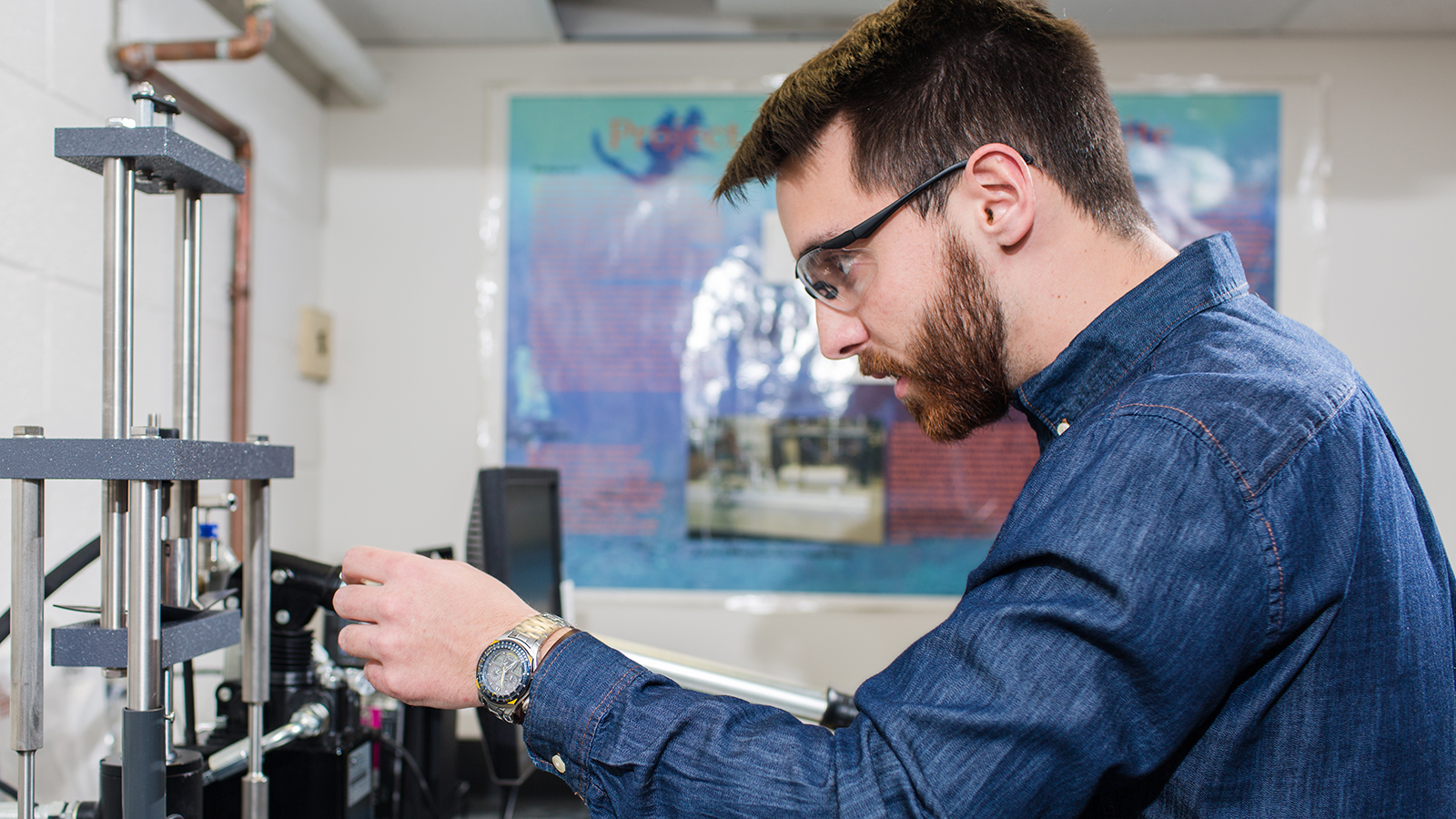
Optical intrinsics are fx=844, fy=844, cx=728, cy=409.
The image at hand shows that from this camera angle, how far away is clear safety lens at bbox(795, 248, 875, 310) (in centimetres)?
85

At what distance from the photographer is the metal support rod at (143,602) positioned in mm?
656

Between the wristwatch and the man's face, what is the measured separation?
43cm

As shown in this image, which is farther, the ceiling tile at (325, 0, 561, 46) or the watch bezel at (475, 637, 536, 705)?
the ceiling tile at (325, 0, 561, 46)

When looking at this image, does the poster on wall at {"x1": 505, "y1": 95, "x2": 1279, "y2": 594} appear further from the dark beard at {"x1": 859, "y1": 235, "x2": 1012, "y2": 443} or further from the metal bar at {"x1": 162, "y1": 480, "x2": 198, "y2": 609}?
the metal bar at {"x1": 162, "y1": 480, "x2": 198, "y2": 609}

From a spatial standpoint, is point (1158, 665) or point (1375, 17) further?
point (1375, 17)

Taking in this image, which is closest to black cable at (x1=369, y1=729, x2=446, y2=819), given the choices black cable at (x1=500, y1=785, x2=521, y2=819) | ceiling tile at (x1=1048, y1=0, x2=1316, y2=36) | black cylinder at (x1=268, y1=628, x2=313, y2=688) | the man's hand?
black cylinder at (x1=268, y1=628, x2=313, y2=688)

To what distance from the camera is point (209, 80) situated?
1751 mm

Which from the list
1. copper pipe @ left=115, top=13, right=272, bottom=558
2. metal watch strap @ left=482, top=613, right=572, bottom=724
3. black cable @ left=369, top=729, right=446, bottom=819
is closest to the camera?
metal watch strap @ left=482, top=613, right=572, bottom=724

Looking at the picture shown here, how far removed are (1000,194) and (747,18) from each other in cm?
168

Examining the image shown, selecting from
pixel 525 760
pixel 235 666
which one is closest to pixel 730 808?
pixel 235 666

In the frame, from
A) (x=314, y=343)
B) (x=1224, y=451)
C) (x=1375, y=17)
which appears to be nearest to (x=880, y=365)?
(x=1224, y=451)

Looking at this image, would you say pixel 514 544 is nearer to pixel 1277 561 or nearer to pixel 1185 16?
pixel 1277 561

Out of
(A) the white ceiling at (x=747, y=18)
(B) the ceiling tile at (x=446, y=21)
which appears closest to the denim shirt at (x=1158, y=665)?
(A) the white ceiling at (x=747, y=18)

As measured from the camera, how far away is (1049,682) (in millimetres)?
496
